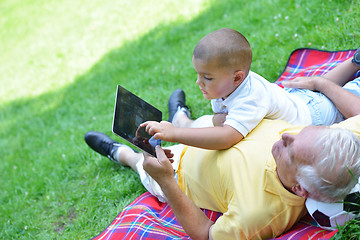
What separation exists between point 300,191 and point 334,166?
25 cm

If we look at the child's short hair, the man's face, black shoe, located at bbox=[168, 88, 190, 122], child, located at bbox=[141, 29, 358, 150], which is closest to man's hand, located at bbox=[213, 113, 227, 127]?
child, located at bbox=[141, 29, 358, 150]

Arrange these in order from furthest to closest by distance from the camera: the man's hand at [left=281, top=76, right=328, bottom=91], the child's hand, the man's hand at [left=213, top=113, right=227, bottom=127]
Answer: the man's hand at [left=281, top=76, right=328, bottom=91], the man's hand at [left=213, top=113, right=227, bottom=127], the child's hand

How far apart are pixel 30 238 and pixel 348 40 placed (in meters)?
3.64

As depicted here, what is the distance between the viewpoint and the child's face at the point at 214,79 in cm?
223

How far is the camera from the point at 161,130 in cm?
221

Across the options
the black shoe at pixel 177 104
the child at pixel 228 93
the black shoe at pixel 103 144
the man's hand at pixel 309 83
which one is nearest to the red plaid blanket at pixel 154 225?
the man's hand at pixel 309 83

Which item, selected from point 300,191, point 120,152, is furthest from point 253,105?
point 120,152

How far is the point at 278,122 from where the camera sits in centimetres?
233

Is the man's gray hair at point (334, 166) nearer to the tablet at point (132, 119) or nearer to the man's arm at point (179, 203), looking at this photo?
the man's arm at point (179, 203)

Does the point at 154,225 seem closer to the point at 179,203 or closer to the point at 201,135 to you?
the point at 179,203

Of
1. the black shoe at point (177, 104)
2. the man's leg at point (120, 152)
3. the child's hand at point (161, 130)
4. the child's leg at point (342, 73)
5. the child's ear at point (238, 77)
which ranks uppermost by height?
the child's ear at point (238, 77)

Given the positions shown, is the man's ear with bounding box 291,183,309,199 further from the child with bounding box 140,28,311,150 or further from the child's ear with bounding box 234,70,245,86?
the child's ear with bounding box 234,70,245,86

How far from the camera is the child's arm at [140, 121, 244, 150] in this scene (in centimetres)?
219

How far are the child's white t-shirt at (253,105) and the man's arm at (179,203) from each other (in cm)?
47
